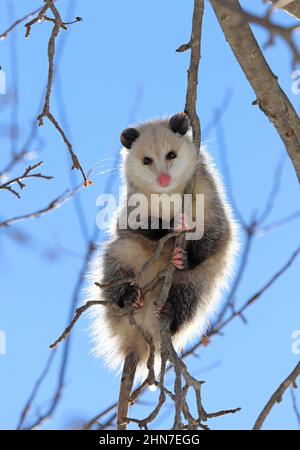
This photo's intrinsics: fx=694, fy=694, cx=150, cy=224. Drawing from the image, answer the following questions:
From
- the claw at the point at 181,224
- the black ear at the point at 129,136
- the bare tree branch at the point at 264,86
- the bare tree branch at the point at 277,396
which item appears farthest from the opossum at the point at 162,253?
the bare tree branch at the point at 277,396

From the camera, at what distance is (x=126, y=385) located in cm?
290

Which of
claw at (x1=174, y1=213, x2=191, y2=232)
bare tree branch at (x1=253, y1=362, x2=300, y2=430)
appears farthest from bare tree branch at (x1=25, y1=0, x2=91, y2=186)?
bare tree branch at (x1=253, y1=362, x2=300, y2=430)

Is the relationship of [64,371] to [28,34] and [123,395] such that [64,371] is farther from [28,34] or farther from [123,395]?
[28,34]

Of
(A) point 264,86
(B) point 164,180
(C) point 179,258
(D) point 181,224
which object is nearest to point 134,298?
(C) point 179,258

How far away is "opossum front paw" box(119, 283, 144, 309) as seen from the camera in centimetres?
296

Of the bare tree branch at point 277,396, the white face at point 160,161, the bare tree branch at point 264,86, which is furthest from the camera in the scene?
the white face at point 160,161

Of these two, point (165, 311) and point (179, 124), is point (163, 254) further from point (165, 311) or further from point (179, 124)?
point (179, 124)

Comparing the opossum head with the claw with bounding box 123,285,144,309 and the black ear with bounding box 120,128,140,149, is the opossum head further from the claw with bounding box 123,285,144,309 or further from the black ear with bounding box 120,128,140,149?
the claw with bounding box 123,285,144,309

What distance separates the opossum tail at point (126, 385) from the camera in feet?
8.81

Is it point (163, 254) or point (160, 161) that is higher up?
point (160, 161)

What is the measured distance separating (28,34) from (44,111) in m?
0.41

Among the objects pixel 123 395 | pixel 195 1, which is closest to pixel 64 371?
Result: pixel 123 395

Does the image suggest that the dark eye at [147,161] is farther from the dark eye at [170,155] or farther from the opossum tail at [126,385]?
the opossum tail at [126,385]

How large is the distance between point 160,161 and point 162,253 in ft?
1.39
